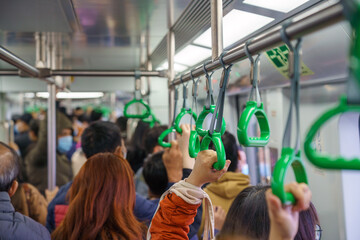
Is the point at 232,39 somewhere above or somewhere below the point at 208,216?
above

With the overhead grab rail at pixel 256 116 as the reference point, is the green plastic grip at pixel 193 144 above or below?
below

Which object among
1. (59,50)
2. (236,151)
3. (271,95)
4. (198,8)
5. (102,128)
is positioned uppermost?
(59,50)

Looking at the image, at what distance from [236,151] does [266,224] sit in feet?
4.41

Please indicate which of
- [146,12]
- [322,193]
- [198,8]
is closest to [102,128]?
[146,12]

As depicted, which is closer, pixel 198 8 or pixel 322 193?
pixel 198 8

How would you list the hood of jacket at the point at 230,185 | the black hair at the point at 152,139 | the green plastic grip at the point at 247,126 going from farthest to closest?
1. the black hair at the point at 152,139
2. the hood of jacket at the point at 230,185
3. the green plastic grip at the point at 247,126

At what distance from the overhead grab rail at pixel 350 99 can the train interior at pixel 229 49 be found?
43cm

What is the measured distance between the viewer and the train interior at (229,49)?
1703 millimetres

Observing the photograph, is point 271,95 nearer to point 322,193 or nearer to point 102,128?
point 322,193

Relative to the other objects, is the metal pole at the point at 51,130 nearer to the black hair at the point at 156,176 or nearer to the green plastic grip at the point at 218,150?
the black hair at the point at 156,176

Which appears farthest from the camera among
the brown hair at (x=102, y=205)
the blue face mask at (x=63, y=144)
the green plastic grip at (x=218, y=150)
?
the blue face mask at (x=63, y=144)

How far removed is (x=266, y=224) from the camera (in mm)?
1092

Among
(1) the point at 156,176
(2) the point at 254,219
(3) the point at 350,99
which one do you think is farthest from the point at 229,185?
(3) the point at 350,99

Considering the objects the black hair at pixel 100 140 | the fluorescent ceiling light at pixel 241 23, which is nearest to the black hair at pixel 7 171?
the black hair at pixel 100 140
